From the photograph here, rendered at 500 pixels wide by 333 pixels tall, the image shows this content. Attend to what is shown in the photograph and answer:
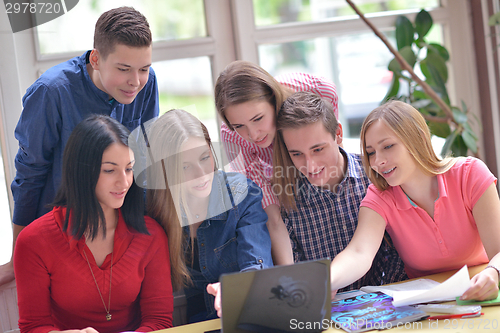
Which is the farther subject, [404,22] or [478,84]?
[478,84]

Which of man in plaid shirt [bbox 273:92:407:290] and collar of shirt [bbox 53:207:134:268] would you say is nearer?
collar of shirt [bbox 53:207:134:268]

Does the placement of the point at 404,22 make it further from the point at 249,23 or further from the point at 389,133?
the point at 389,133

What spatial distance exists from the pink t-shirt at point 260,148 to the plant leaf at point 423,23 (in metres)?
0.99

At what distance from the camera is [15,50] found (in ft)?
6.21

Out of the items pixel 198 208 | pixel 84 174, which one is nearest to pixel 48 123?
pixel 84 174

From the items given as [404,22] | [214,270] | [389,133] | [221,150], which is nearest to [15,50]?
[221,150]

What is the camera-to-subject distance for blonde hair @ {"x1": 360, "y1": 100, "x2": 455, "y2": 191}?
1.39m

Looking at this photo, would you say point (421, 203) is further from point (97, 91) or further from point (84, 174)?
point (97, 91)

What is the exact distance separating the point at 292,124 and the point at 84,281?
2.76ft

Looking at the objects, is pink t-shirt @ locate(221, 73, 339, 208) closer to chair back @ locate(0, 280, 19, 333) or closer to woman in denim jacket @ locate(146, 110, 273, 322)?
woman in denim jacket @ locate(146, 110, 273, 322)

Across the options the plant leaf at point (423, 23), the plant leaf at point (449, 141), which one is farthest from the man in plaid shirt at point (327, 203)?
the plant leaf at point (423, 23)

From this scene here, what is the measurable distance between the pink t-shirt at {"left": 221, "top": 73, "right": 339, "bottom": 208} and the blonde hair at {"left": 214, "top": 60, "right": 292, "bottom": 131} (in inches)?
6.1

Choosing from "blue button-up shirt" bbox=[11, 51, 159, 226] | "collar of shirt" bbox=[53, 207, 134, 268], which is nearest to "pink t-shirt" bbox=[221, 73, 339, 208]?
"blue button-up shirt" bbox=[11, 51, 159, 226]

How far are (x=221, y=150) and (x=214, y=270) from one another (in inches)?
23.2
